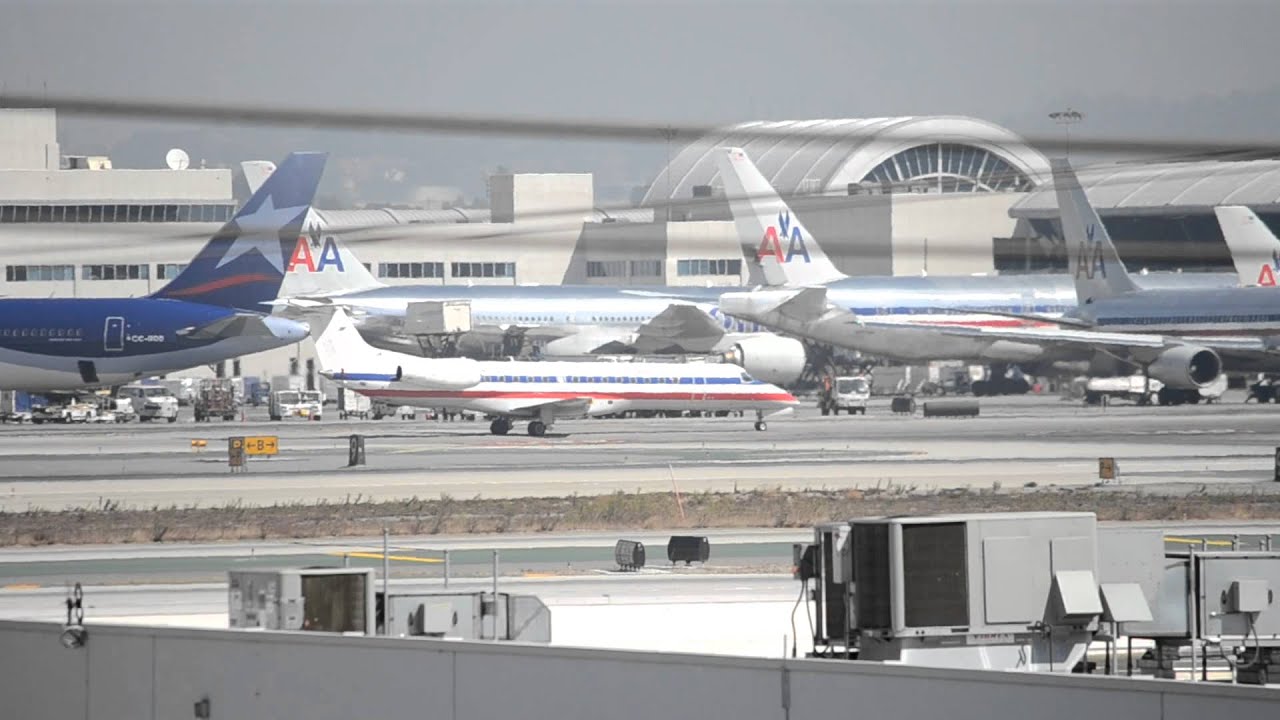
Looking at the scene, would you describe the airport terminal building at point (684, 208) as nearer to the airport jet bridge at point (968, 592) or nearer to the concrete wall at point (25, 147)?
the concrete wall at point (25, 147)

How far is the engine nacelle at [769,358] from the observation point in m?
106

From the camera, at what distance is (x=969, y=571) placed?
20422 millimetres

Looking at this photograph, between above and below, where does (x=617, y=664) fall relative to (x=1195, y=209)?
below

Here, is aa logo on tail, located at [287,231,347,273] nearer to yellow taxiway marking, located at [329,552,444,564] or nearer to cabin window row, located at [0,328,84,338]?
cabin window row, located at [0,328,84,338]

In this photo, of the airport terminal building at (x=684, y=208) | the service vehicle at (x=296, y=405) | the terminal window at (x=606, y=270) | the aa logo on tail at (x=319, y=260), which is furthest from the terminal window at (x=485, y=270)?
the airport terminal building at (x=684, y=208)

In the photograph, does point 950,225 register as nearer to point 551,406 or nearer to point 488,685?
point 551,406

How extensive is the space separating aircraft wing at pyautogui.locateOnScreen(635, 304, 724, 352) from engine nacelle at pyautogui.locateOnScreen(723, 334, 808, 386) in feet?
21.7

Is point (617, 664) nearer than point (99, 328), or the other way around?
point (617, 664)

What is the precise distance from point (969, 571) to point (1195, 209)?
35810 millimetres

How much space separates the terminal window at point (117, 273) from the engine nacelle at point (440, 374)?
14.5m

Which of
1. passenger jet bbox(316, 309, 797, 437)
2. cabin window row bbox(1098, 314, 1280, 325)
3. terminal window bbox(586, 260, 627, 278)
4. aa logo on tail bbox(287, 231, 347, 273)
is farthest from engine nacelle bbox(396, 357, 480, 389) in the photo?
terminal window bbox(586, 260, 627, 278)

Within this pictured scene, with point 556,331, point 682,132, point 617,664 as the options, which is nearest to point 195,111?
point 682,132

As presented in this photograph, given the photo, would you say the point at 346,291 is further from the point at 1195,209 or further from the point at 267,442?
Result: the point at 1195,209

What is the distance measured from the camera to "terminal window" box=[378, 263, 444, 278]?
117537mm
